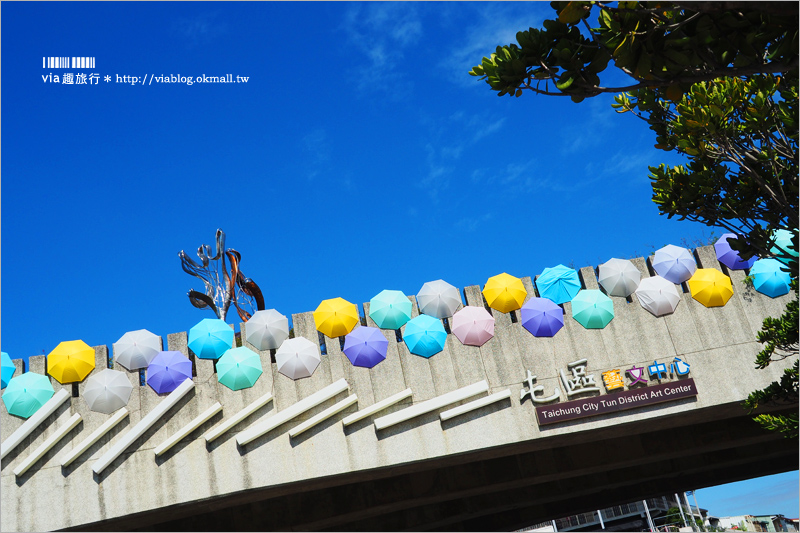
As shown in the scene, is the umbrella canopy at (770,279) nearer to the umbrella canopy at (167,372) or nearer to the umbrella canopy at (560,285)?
the umbrella canopy at (560,285)

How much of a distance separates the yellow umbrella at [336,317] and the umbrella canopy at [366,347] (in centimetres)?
31

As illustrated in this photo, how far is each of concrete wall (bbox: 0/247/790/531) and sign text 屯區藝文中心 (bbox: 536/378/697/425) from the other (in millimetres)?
212

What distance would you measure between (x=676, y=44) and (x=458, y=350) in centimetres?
1001

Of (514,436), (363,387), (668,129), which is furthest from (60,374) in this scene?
(668,129)

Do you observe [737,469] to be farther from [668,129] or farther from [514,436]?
[668,129]

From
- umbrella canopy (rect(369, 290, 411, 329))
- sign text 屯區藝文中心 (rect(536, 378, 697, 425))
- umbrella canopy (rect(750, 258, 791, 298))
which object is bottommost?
sign text 屯區藝文中心 (rect(536, 378, 697, 425))

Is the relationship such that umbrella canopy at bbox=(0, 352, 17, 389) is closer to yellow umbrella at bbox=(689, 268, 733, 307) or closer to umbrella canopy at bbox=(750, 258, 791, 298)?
yellow umbrella at bbox=(689, 268, 733, 307)

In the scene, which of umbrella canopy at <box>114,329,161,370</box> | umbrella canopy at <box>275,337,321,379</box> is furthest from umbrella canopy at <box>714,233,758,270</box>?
umbrella canopy at <box>114,329,161,370</box>

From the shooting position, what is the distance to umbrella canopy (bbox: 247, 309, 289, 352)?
48.9 ft

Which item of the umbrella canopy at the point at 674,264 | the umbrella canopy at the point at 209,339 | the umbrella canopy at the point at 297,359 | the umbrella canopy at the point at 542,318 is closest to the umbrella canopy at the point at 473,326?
the umbrella canopy at the point at 542,318

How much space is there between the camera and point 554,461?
1700cm

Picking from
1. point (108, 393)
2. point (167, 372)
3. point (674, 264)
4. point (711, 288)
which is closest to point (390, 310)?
point (167, 372)

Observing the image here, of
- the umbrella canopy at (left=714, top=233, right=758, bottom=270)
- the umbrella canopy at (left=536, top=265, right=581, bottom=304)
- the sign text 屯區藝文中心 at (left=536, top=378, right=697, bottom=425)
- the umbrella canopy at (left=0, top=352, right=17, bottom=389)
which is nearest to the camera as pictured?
the sign text 屯區藝文中心 at (left=536, top=378, right=697, bottom=425)

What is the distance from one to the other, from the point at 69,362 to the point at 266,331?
176 inches
